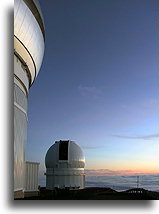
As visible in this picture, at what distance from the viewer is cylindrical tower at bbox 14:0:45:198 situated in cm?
365

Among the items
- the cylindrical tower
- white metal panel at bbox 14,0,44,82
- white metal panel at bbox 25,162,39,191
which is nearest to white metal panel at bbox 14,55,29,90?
the cylindrical tower

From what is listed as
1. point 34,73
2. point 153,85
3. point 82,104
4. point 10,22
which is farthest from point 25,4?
point 153,85

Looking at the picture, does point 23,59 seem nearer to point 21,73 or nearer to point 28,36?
point 21,73

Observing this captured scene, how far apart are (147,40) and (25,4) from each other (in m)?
1.82

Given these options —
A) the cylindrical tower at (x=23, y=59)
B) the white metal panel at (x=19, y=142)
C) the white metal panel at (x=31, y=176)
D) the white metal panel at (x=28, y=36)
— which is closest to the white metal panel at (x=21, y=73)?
the cylindrical tower at (x=23, y=59)

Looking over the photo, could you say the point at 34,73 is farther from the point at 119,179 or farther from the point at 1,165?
the point at 119,179

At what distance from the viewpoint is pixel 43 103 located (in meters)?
3.89

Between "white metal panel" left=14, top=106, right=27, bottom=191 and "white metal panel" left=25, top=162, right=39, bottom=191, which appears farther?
"white metal panel" left=25, top=162, right=39, bottom=191

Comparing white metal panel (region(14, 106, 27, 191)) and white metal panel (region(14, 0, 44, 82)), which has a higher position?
white metal panel (region(14, 0, 44, 82))

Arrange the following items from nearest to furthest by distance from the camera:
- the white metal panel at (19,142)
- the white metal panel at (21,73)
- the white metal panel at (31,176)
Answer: the white metal panel at (19,142), the white metal panel at (21,73), the white metal panel at (31,176)

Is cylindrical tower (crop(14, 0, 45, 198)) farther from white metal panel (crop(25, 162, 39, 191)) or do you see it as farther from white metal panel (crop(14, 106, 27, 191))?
white metal panel (crop(25, 162, 39, 191))

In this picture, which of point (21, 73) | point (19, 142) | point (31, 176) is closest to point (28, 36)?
point (21, 73)

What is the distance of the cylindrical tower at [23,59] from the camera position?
12.0 feet

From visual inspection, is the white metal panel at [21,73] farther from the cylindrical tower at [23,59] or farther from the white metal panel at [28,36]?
the white metal panel at [28,36]
